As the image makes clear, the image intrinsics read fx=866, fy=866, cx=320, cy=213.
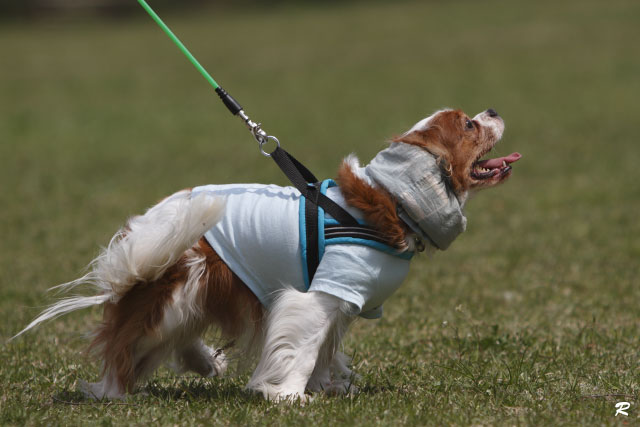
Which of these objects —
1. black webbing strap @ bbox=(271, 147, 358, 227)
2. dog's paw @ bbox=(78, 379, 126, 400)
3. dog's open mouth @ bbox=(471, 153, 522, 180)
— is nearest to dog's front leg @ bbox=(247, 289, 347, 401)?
black webbing strap @ bbox=(271, 147, 358, 227)

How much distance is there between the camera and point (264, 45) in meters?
28.8

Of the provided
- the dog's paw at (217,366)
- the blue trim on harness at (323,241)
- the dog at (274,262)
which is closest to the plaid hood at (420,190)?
the dog at (274,262)

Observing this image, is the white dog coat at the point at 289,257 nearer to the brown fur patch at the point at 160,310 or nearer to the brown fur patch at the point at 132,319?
the brown fur patch at the point at 160,310

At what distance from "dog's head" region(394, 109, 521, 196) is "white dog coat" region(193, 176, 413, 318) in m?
0.45

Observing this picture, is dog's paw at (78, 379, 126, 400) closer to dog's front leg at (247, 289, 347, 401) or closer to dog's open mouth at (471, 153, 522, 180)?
dog's front leg at (247, 289, 347, 401)

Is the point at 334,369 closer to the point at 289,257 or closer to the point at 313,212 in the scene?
the point at 289,257

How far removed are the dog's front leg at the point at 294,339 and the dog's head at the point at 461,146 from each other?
32.9 inches

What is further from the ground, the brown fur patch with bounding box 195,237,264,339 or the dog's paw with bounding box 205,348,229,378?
the brown fur patch with bounding box 195,237,264,339

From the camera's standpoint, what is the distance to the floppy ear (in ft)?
13.6

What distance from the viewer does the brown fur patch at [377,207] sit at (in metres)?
4.06

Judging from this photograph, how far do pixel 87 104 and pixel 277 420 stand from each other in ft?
53.8

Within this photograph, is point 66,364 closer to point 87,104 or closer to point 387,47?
point 87,104

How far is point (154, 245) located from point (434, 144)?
1409 millimetres

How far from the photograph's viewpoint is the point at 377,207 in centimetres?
407
